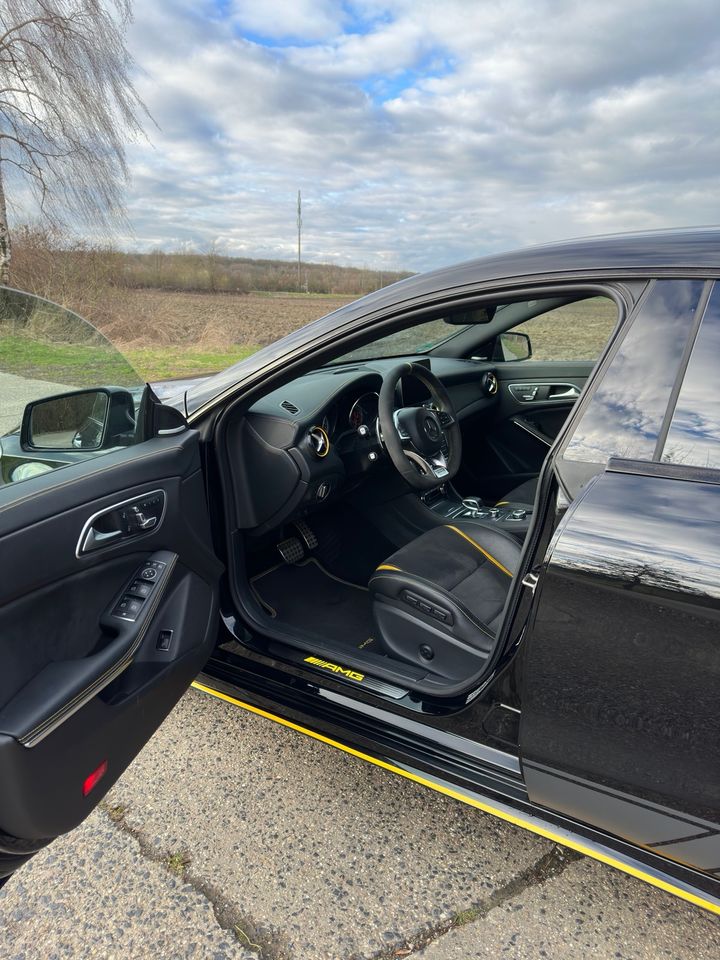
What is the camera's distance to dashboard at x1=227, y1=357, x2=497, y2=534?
2.14 metres

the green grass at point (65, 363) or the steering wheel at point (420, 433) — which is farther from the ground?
the green grass at point (65, 363)

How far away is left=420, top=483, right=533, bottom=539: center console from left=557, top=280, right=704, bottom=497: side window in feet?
3.65

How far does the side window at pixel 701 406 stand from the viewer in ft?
3.98

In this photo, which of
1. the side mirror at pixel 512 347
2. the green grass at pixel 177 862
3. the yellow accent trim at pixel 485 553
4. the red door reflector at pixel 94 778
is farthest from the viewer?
the side mirror at pixel 512 347

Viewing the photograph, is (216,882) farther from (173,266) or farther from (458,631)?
(173,266)

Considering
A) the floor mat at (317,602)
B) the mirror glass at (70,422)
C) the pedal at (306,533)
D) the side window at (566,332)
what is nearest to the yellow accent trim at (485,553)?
the floor mat at (317,602)

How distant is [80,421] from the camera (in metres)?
1.67

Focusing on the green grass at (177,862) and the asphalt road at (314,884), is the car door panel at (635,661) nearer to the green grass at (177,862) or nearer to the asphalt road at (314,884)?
the asphalt road at (314,884)

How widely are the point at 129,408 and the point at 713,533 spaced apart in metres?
1.44

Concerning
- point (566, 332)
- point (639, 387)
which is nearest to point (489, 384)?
point (566, 332)

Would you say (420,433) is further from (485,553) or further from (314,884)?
(314,884)

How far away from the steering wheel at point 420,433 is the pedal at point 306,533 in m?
0.63

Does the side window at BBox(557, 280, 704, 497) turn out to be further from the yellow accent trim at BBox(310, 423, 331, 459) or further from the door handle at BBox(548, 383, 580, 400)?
the door handle at BBox(548, 383, 580, 400)

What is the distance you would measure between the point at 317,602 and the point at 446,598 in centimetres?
85
